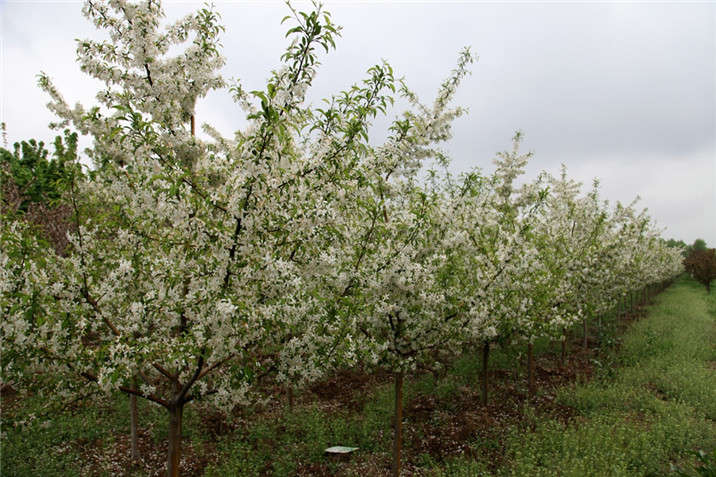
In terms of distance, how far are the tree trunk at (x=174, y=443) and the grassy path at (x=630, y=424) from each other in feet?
14.9

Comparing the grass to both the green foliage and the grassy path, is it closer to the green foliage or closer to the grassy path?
the grassy path

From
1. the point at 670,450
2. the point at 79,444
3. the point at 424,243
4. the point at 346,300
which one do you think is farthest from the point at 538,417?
the point at 79,444

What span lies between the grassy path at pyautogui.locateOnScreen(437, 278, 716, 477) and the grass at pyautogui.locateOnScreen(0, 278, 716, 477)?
0.11 ft

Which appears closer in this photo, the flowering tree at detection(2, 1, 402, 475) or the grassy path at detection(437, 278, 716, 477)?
the flowering tree at detection(2, 1, 402, 475)

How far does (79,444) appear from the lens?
8.88m

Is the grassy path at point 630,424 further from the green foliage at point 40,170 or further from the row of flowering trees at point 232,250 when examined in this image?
the green foliage at point 40,170

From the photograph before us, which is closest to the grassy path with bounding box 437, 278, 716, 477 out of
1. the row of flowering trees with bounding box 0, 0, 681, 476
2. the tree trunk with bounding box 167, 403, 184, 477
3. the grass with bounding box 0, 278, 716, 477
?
the grass with bounding box 0, 278, 716, 477

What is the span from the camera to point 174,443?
5.03m

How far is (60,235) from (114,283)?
11.7 m

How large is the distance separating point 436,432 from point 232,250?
7.15m

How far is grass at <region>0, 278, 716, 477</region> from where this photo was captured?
7465mm

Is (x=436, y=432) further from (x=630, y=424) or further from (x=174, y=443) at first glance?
(x=174, y=443)

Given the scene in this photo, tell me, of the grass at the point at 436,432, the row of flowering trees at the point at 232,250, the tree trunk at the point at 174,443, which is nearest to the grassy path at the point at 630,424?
the grass at the point at 436,432

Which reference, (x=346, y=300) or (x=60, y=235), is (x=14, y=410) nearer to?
(x=60, y=235)
